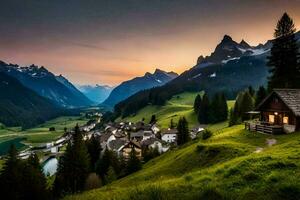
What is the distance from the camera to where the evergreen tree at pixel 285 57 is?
243 ft

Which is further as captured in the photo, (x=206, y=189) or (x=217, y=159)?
(x=217, y=159)

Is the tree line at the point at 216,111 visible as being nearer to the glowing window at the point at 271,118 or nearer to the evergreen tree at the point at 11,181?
the glowing window at the point at 271,118

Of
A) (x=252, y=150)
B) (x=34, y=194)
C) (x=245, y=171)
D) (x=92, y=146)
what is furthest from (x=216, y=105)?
(x=245, y=171)

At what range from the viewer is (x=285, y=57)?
74.7 metres

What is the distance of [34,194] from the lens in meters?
62.4

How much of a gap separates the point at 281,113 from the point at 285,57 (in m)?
28.4

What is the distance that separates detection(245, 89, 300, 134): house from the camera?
155ft

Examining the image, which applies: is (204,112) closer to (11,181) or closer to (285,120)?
(285,120)

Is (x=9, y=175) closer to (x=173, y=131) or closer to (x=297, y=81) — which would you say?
(x=297, y=81)

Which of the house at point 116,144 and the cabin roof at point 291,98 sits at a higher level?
the cabin roof at point 291,98

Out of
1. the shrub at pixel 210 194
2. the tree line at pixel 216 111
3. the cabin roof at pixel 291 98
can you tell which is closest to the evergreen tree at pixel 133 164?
the cabin roof at pixel 291 98

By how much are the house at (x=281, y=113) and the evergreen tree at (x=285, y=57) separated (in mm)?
20933

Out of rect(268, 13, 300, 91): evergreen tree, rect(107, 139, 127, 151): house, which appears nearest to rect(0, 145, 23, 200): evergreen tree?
rect(268, 13, 300, 91): evergreen tree

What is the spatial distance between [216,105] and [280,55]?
89.6 metres
